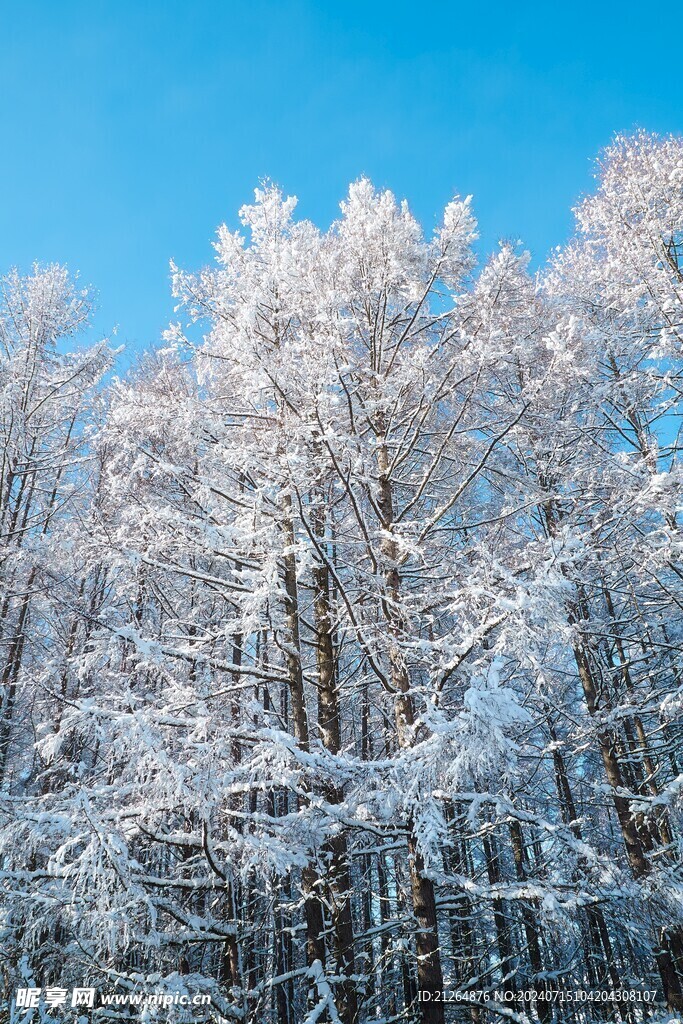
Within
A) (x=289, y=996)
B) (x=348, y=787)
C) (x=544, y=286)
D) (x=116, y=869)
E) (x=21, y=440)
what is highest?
(x=544, y=286)

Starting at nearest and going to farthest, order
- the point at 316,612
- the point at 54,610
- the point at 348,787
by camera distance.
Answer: the point at 348,787, the point at 316,612, the point at 54,610

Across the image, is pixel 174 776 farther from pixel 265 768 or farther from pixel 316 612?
pixel 316 612

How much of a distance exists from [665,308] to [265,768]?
26.9ft

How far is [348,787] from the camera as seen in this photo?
5840 mm

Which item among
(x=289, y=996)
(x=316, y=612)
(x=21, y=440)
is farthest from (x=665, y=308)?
(x=289, y=996)

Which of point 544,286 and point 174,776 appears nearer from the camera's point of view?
point 174,776

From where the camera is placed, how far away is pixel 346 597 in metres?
6.04

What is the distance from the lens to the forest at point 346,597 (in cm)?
475

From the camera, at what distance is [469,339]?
22.0 ft

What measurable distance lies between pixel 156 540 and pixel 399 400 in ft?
11.3

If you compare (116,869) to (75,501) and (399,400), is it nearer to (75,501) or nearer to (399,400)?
(399,400)

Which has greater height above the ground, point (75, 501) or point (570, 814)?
point (75, 501)

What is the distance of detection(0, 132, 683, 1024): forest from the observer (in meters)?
4.75

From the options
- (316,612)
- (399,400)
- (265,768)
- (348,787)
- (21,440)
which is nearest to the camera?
(265,768)
